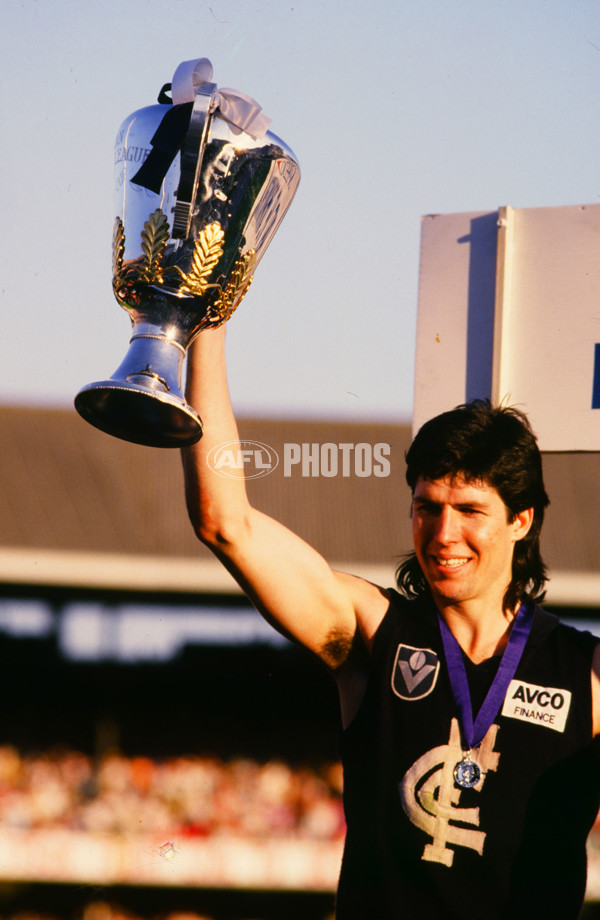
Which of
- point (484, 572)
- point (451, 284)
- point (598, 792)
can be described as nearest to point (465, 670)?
point (484, 572)

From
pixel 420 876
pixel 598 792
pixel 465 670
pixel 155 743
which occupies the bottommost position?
pixel 155 743

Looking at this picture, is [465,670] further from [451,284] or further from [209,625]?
[209,625]

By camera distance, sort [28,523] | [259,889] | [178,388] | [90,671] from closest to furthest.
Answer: [178,388] < [259,889] < [28,523] < [90,671]

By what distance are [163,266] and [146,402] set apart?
0.21 meters

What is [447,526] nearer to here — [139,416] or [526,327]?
[139,416]

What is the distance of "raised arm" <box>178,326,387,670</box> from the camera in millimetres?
1552

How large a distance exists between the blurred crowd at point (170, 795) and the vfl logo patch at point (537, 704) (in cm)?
344

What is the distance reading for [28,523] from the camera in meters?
4.94

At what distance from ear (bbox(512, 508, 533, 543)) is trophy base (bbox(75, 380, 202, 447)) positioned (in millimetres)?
791

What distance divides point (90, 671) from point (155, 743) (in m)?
0.68

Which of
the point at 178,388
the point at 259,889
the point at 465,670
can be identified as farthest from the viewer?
the point at 259,889

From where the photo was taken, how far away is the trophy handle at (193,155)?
4.29ft

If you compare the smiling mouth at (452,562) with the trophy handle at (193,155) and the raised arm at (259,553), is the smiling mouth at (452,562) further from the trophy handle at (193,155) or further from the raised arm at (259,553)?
the trophy handle at (193,155)

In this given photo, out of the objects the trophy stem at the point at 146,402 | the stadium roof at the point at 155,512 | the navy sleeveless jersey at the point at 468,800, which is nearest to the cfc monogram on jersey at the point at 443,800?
the navy sleeveless jersey at the point at 468,800
